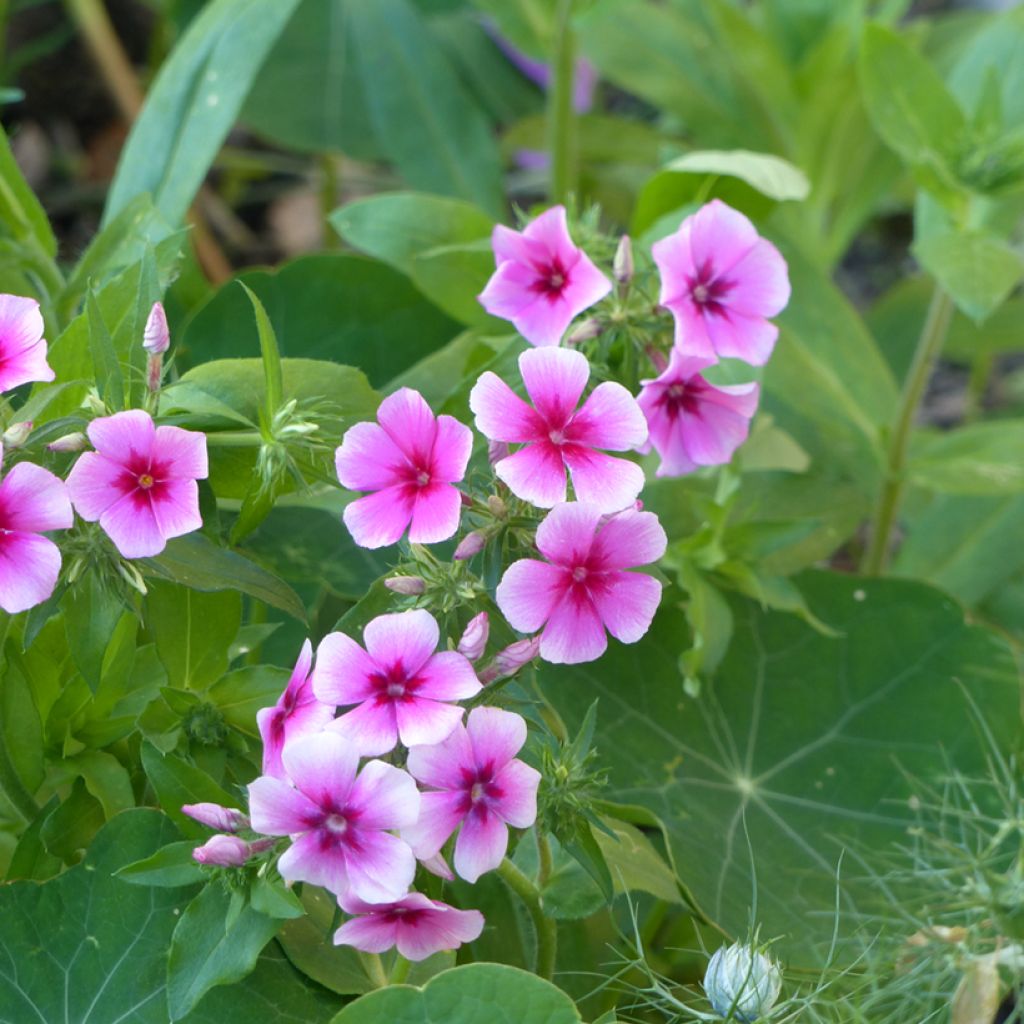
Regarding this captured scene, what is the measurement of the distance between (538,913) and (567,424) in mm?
361

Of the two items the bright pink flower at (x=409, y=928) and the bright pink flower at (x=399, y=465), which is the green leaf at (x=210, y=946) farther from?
the bright pink flower at (x=399, y=465)

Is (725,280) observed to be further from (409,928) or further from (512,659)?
(409,928)

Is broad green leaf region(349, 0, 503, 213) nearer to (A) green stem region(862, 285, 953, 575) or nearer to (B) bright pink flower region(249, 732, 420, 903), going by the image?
(A) green stem region(862, 285, 953, 575)

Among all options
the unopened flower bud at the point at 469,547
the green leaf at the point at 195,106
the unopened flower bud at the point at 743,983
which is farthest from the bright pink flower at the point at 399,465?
the green leaf at the point at 195,106

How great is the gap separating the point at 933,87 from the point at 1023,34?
227 millimetres

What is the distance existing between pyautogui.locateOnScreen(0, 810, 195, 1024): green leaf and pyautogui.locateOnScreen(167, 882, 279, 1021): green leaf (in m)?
0.12

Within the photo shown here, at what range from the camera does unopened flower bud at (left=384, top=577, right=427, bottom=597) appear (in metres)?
0.79

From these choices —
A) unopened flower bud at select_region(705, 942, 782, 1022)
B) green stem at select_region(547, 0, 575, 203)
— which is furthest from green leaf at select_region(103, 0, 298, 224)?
unopened flower bud at select_region(705, 942, 782, 1022)

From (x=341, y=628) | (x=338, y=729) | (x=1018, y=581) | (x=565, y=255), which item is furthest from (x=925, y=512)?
(x=338, y=729)

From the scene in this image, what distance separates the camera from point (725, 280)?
3.26 ft

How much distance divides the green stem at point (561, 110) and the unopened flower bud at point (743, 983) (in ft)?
3.45

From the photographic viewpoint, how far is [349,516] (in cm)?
81

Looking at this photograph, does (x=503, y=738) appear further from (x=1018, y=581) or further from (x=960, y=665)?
(x=1018, y=581)

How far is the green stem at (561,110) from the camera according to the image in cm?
164
